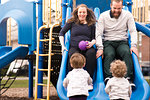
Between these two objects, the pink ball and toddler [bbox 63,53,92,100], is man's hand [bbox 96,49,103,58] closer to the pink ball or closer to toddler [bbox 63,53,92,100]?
the pink ball

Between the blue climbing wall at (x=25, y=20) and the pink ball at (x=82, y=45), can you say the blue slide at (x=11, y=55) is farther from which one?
the pink ball at (x=82, y=45)

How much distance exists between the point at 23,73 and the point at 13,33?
411 cm

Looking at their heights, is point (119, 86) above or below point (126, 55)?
below

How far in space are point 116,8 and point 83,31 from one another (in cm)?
66

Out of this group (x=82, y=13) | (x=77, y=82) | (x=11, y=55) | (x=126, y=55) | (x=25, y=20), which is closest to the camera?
(x=77, y=82)

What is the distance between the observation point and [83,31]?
423 cm

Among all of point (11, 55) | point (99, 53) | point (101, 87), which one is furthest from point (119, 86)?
point (11, 55)

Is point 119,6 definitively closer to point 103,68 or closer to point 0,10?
point 103,68

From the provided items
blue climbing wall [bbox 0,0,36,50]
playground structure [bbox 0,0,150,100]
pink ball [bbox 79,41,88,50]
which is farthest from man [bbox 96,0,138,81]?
blue climbing wall [bbox 0,0,36,50]

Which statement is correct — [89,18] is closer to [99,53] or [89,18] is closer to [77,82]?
[99,53]

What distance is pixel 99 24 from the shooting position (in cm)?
423

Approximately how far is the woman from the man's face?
15.9 inches

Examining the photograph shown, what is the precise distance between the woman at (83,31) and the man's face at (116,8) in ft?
1.33

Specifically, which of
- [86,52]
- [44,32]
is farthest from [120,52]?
[44,32]
